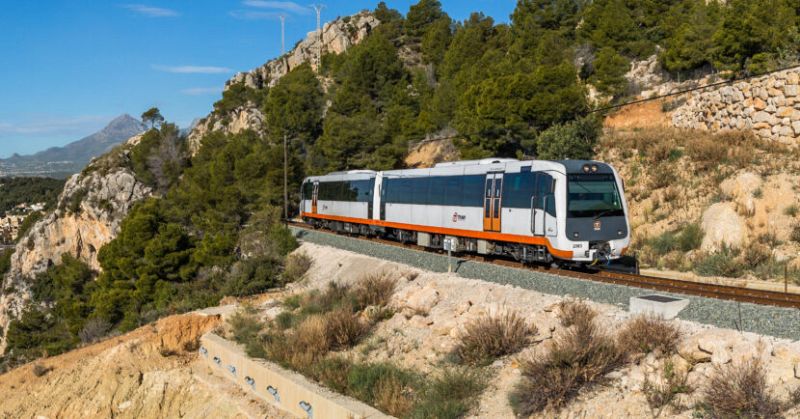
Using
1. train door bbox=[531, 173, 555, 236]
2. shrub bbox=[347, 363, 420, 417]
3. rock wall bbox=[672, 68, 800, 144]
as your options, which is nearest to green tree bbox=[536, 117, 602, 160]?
rock wall bbox=[672, 68, 800, 144]

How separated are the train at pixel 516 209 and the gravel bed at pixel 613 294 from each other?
106 centimetres

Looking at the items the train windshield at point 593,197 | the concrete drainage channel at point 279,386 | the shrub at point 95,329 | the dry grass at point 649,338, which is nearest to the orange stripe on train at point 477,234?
the train windshield at point 593,197

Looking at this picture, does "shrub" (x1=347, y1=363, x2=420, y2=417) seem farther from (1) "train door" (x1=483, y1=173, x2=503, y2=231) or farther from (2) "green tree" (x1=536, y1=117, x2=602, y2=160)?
(2) "green tree" (x1=536, y1=117, x2=602, y2=160)

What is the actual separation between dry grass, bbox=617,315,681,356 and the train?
17.7ft

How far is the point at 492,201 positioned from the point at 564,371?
349 inches

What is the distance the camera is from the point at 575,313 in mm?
10664

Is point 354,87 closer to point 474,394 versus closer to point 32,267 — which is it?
point 32,267

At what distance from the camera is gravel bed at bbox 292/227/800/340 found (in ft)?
29.5

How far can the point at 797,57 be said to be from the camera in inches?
1038

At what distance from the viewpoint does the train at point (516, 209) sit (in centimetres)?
1475

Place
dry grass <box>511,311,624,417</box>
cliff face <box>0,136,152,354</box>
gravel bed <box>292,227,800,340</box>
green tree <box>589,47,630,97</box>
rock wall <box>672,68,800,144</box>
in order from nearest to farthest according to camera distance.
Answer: dry grass <box>511,311,624,417</box>
gravel bed <box>292,227,800,340</box>
rock wall <box>672,68,800,144</box>
green tree <box>589,47,630,97</box>
cliff face <box>0,136,152,354</box>

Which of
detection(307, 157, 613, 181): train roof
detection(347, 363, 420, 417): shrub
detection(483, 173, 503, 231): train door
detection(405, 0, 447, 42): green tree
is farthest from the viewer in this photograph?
detection(405, 0, 447, 42): green tree

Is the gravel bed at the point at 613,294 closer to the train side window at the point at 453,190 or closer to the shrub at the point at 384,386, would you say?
the train side window at the point at 453,190

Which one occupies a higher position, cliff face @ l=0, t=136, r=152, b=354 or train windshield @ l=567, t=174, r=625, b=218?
train windshield @ l=567, t=174, r=625, b=218
